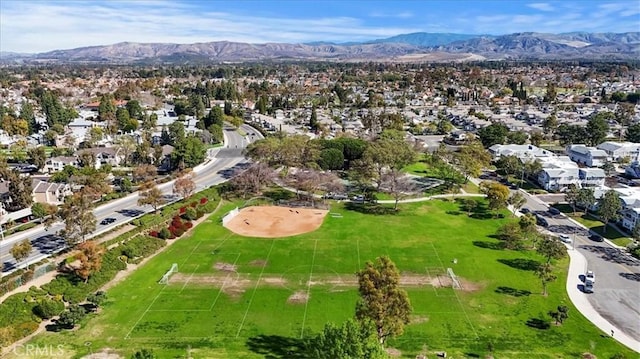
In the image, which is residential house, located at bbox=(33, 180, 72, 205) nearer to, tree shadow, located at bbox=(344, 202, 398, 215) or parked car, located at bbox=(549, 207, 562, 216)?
→ tree shadow, located at bbox=(344, 202, 398, 215)

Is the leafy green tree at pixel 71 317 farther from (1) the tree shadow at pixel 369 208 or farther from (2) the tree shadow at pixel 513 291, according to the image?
(1) the tree shadow at pixel 369 208

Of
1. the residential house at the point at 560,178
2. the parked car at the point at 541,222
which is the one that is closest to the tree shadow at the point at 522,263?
the parked car at the point at 541,222

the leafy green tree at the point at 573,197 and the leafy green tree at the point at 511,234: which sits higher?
the leafy green tree at the point at 573,197

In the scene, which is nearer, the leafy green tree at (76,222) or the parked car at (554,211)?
the leafy green tree at (76,222)

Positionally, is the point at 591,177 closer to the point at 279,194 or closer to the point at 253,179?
the point at 279,194

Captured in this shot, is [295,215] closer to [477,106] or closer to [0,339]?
[0,339]

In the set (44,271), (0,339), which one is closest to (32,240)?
(44,271)

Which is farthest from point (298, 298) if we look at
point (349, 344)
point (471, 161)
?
point (471, 161)
